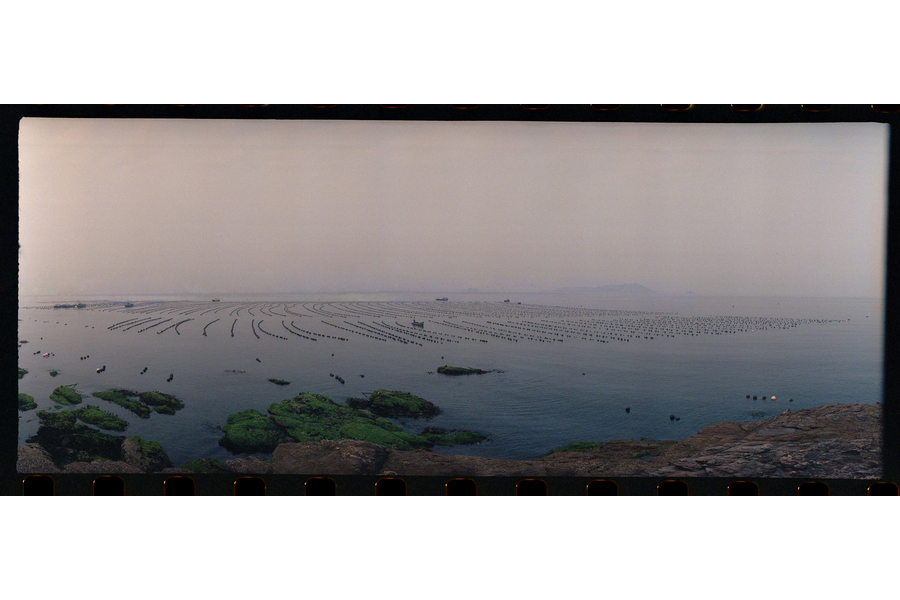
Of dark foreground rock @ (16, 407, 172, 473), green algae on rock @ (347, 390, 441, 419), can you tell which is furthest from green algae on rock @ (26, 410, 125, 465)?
green algae on rock @ (347, 390, 441, 419)

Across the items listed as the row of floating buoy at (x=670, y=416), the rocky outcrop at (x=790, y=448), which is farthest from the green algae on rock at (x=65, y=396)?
the rocky outcrop at (x=790, y=448)

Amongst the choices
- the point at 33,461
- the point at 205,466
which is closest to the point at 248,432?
the point at 205,466

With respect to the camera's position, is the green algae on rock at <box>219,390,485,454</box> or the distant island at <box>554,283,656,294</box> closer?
the green algae on rock at <box>219,390,485,454</box>

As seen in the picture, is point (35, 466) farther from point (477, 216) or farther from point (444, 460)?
point (477, 216)

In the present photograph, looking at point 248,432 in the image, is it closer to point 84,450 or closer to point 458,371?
point 84,450

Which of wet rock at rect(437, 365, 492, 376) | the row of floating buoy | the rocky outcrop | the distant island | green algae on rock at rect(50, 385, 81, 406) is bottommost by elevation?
the rocky outcrop

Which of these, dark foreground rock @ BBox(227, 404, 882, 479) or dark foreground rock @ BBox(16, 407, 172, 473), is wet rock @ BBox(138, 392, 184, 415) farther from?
dark foreground rock @ BBox(227, 404, 882, 479)

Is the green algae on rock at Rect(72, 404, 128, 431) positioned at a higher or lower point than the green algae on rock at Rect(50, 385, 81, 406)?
lower
